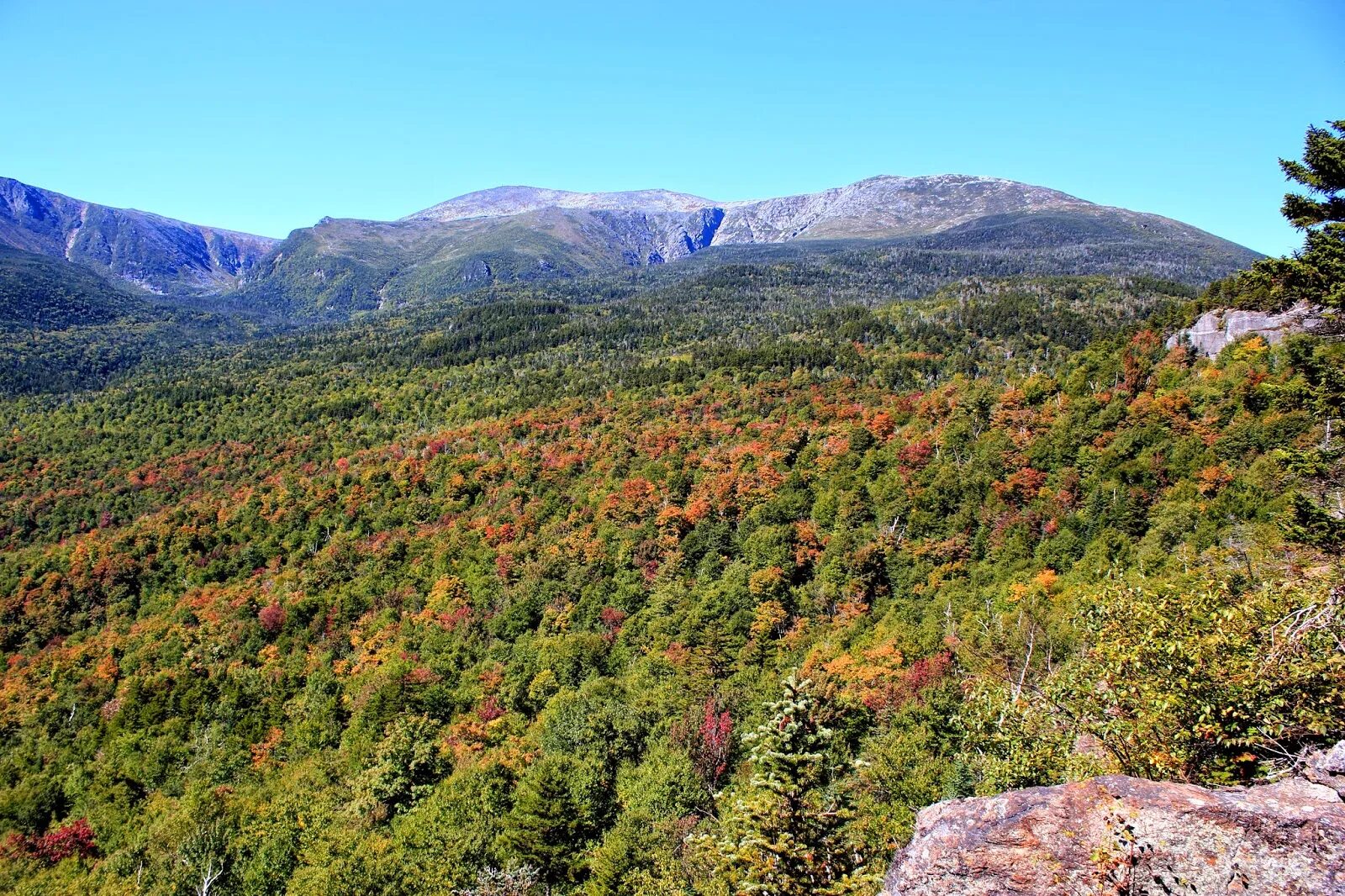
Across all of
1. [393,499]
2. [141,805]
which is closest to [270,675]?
[141,805]

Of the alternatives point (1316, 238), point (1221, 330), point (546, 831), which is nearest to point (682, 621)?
point (546, 831)

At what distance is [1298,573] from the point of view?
20328 mm

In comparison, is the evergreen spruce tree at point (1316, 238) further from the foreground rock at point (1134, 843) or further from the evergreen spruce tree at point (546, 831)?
the evergreen spruce tree at point (546, 831)

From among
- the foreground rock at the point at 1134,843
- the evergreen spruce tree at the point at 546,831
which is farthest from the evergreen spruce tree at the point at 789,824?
the evergreen spruce tree at the point at 546,831

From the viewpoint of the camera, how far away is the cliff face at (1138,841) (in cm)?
1041

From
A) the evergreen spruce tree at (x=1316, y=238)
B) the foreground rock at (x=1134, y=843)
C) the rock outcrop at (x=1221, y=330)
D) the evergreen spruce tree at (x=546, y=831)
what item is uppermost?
the rock outcrop at (x=1221, y=330)

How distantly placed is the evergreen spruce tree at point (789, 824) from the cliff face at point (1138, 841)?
26.7 feet

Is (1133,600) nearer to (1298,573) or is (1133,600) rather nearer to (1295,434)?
(1298,573)

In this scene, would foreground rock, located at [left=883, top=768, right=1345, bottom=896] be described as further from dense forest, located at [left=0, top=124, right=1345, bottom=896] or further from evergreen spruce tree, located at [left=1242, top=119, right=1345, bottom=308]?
evergreen spruce tree, located at [left=1242, top=119, right=1345, bottom=308]

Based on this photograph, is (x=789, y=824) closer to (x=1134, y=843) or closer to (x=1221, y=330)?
(x=1134, y=843)

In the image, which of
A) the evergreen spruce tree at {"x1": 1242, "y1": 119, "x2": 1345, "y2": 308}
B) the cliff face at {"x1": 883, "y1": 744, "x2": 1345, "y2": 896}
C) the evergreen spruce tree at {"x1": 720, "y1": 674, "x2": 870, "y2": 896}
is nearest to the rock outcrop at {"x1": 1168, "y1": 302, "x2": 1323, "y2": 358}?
the evergreen spruce tree at {"x1": 1242, "y1": 119, "x2": 1345, "y2": 308}

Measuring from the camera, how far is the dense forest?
21156 millimetres

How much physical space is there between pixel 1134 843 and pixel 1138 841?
17cm

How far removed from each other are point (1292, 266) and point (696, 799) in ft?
141
